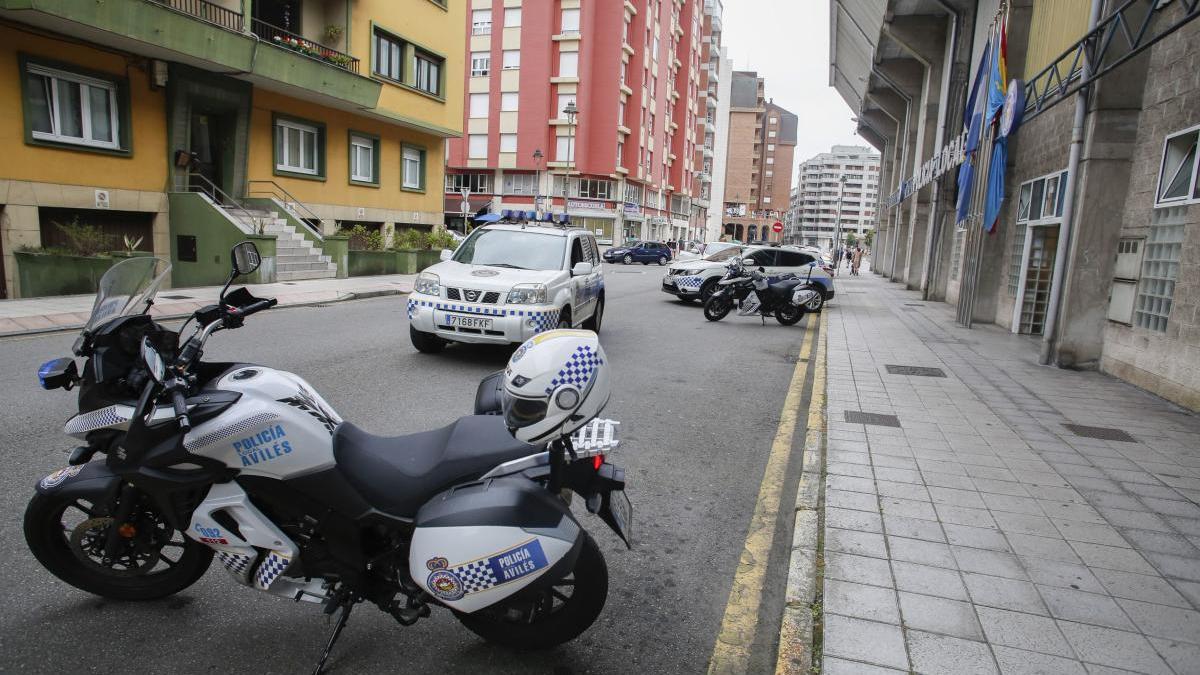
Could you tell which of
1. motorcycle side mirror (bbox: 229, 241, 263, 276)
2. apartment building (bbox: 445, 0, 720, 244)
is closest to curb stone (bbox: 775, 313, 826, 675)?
motorcycle side mirror (bbox: 229, 241, 263, 276)

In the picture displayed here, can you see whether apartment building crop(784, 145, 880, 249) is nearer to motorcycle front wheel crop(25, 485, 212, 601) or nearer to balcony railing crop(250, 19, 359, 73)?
balcony railing crop(250, 19, 359, 73)

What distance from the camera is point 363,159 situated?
2423 centimetres

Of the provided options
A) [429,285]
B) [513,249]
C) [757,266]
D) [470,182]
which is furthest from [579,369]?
[470,182]

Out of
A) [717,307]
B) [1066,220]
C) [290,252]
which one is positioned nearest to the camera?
[1066,220]

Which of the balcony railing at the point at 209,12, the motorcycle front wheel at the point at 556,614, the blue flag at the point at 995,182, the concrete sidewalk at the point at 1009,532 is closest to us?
the motorcycle front wheel at the point at 556,614

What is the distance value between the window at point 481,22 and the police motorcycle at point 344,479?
55799mm

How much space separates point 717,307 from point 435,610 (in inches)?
486

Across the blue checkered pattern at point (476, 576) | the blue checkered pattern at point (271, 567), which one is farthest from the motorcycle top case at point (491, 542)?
the blue checkered pattern at point (271, 567)

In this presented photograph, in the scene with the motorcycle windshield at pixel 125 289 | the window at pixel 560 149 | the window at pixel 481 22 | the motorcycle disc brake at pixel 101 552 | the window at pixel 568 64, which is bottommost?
the motorcycle disc brake at pixel 101 552

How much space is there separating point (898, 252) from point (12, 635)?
34268mm

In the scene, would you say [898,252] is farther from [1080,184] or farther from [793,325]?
[1080,184]

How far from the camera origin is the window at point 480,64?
5384 cm

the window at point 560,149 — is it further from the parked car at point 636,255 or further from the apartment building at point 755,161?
the apartment building at point 755,161

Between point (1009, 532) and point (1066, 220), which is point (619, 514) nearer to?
point (1009, 532)
